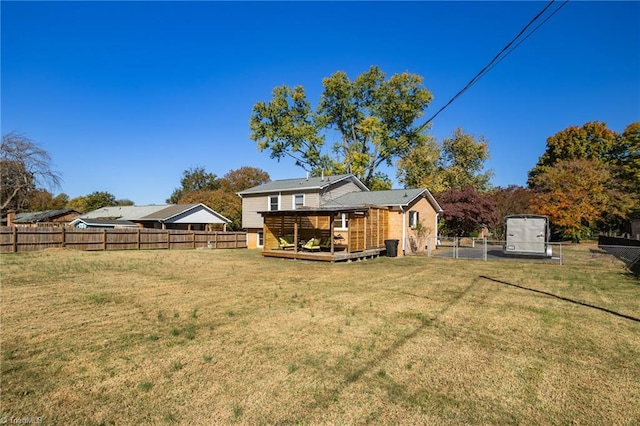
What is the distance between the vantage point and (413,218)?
21766 mm

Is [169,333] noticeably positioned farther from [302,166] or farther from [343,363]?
[302,166]

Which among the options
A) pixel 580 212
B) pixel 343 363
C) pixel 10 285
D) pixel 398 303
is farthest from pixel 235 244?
pixel 580 212

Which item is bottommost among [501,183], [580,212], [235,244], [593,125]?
[235,244]

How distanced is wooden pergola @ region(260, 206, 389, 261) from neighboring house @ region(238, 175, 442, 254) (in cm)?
12

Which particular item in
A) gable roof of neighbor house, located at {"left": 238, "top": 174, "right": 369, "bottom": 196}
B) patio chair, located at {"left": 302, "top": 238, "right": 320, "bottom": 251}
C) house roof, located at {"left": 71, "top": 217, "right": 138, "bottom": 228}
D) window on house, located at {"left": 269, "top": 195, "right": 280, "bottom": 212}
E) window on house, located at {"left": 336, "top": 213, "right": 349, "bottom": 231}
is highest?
gable roof of neighbor house, located at {"left": 238, "top": 174, "right": 369, "bottom": 196}

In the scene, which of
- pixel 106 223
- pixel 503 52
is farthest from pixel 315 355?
pixel 106 223

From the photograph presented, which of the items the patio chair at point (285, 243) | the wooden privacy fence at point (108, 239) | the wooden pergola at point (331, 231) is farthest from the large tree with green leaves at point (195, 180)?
the patio chair at point (285, 243)

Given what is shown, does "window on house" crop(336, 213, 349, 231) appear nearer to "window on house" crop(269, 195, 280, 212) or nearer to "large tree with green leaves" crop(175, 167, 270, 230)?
"window on house" crop(269, 195, 280, 212)

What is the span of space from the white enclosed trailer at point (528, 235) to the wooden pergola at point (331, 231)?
6.87 metres

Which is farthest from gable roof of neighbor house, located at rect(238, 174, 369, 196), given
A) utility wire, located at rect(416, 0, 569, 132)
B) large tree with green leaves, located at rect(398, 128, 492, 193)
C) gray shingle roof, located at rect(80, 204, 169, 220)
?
gray shingle roof, located at rect(80, 204, 169, 220)

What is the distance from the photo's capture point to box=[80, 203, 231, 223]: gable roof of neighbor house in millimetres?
36934

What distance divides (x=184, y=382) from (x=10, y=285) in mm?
8539

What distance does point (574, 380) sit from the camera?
4148 millimetres

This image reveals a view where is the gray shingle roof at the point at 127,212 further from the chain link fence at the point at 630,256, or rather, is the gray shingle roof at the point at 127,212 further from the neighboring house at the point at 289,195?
the chain link fence at the point at 630,256
